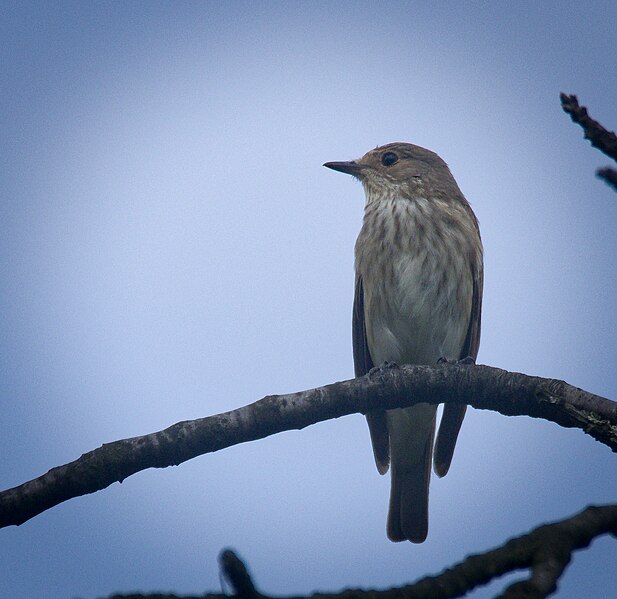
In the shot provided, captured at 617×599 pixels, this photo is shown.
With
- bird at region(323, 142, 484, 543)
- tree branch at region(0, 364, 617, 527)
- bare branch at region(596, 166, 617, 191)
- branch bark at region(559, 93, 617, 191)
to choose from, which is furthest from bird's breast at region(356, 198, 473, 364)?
bare branch at region(596, 166, 617, 191)

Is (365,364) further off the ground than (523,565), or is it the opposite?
(365,364)

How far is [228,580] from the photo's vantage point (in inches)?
81.3

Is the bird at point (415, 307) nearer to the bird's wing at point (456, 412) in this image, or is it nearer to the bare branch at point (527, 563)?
the bird's wing at point (456, 412)

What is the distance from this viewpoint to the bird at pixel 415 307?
20.7 ft

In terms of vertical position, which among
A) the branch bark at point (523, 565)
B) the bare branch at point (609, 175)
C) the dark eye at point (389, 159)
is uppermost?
the dark eye at point (389, 159)

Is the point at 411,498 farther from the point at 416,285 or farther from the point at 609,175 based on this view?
the point at 609,175

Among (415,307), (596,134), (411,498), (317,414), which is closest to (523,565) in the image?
(596,134)

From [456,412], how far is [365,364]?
815 millimetres

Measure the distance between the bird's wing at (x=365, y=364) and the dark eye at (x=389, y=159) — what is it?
4.08 ft

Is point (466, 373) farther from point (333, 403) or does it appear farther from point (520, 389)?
point (333, 403)

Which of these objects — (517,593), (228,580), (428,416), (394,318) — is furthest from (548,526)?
(428,416)

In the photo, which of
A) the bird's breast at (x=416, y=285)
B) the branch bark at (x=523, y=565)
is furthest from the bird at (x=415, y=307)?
the branch bark at (x=523, y=565)

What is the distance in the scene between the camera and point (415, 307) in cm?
627

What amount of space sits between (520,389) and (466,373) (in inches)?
15.3
